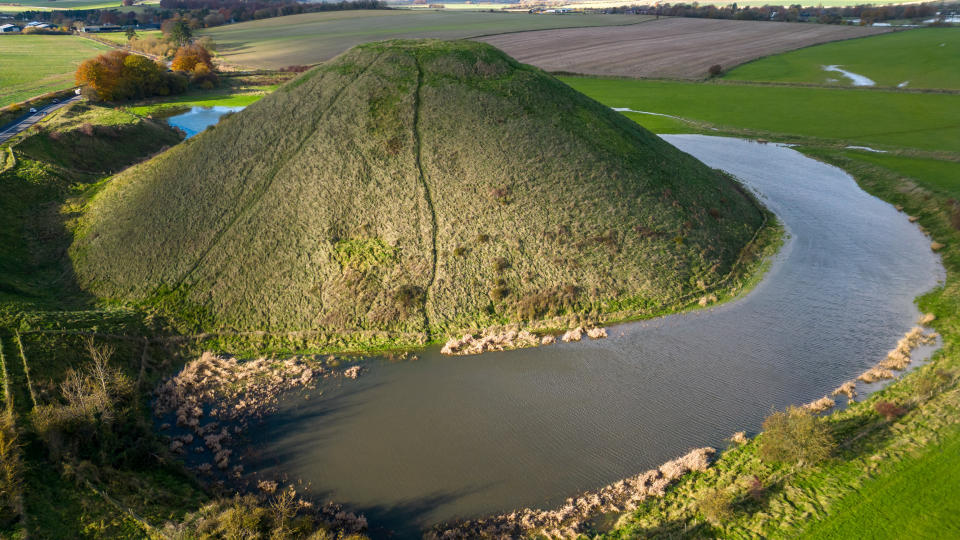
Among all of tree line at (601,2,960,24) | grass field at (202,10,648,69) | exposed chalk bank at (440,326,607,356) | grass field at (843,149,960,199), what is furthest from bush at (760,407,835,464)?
tree line at (601,2,960,24)

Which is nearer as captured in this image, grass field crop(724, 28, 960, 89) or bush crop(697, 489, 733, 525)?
bush crop(697, 489, 733, 525)

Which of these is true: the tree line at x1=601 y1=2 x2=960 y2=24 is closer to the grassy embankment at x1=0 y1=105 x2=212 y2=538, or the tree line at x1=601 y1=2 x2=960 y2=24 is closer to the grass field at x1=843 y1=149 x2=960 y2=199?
the grass field at x1=843 y1=149 x2=960 y2=199

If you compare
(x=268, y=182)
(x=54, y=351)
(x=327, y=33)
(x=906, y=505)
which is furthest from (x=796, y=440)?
(x=327, y=33)

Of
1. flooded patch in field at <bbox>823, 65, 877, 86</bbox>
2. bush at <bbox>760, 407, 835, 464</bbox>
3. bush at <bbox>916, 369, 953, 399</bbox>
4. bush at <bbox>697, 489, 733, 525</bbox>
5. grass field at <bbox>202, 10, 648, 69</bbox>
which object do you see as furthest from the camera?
grass field at <bbox>202, 10, 648, 69</bbox>

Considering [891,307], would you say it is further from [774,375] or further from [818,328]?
[774,375]

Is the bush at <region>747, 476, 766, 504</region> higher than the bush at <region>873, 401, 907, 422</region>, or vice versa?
the bush at <region>873, 401, 907, 422</region>

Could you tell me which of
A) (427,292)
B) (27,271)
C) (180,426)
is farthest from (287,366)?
(27,271)
